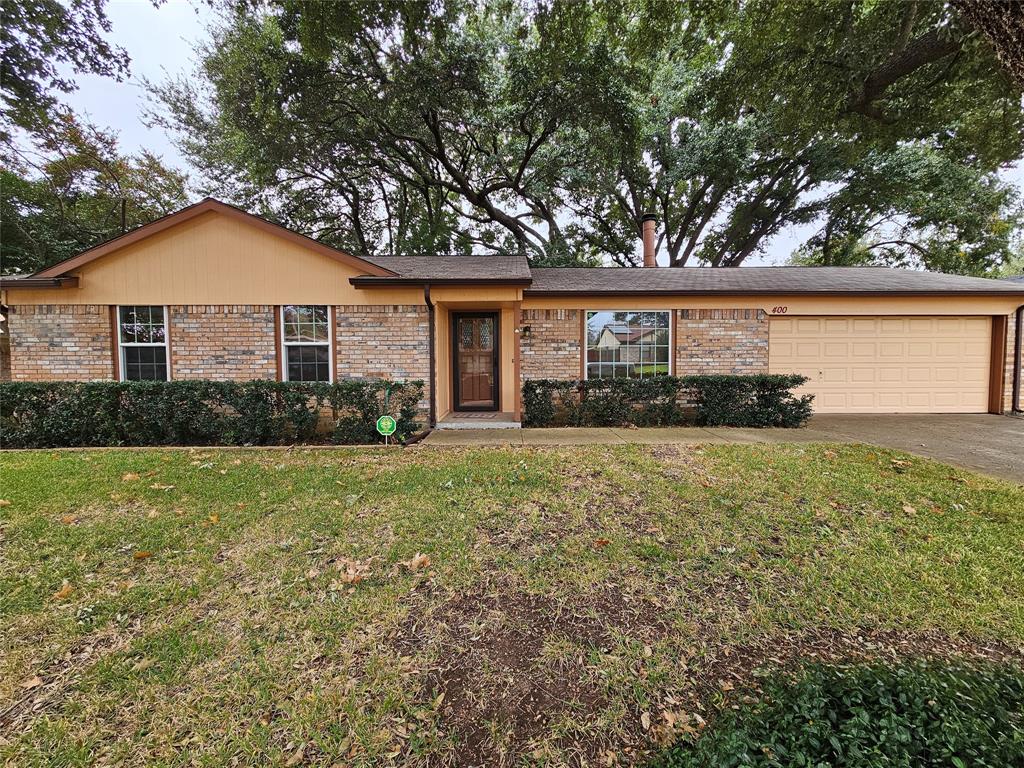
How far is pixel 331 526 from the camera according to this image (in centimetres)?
359

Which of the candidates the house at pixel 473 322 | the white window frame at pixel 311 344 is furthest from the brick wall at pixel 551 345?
the white window frame at pixel 311 344

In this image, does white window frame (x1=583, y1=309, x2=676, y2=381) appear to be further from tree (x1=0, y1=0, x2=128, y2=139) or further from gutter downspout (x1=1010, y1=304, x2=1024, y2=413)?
tree (x1=0, y1=0, x2=128, y2=139)

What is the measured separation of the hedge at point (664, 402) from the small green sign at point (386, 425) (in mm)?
2574

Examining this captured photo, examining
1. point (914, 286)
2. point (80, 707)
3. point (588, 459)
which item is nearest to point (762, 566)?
point (588, 459)

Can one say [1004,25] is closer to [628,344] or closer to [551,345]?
[628,344]

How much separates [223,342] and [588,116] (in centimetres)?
1155

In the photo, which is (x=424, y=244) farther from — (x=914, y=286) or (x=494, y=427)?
(x=914, y=286)

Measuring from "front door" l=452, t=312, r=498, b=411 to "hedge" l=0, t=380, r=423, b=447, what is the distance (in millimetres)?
2669

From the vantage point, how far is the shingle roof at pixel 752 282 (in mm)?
8641

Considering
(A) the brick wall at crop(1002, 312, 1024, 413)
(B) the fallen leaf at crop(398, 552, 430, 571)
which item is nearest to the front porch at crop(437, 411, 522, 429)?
(B) the fallen leaf at crop(398, 552, 430, 571)

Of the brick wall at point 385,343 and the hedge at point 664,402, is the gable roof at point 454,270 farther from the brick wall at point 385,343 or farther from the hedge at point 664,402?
the hedge at point 664,402

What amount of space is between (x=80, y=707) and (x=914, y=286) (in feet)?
45.1

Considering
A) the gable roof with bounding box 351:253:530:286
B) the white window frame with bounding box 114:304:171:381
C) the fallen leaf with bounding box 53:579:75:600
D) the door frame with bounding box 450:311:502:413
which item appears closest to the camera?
the fallen leaf with bounding box 53:579:75:600

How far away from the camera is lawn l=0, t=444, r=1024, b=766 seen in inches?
70.2
